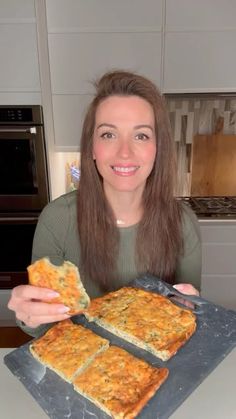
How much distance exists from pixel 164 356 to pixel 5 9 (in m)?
2.36

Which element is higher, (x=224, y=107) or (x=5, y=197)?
(x=224, y=107)

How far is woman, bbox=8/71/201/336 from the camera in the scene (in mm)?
1281

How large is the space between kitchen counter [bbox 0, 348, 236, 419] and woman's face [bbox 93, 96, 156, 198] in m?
0.71

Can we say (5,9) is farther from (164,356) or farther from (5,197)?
(164,356)

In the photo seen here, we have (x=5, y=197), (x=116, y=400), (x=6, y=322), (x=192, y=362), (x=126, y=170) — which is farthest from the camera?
(x=6, y=322)

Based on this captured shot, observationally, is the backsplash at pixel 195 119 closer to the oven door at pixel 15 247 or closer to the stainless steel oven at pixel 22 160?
the stainless steel oven at pixel 22 160

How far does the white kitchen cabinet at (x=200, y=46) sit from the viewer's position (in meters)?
2.31

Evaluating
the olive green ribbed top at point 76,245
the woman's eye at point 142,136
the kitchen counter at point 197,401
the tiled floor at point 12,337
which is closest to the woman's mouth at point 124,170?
the woman's eye at point 142,136

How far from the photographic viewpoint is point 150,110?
1311mm

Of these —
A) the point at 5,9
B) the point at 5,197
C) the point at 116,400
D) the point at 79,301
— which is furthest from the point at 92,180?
the point at 5,9

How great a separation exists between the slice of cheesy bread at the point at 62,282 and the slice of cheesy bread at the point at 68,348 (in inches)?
2.5

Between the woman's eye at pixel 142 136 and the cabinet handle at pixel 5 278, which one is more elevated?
the woman's eye at pixel 142 136

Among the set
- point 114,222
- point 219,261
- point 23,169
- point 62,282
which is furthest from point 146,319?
point 219,261

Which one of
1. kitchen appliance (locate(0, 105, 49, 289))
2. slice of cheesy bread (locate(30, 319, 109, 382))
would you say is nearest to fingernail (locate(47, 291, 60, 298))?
slice of cheesy bread (locate(30, 319, 109, 382))
